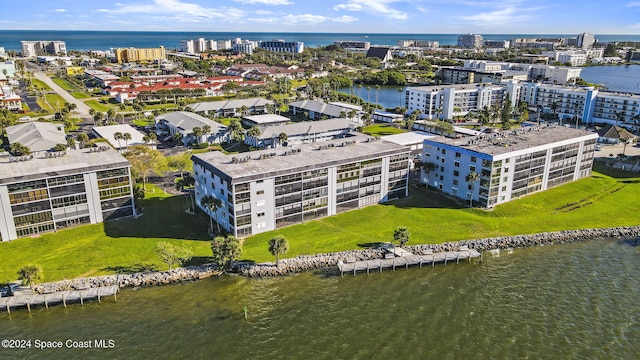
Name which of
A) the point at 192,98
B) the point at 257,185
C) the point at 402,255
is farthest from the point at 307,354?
the point at 192,98

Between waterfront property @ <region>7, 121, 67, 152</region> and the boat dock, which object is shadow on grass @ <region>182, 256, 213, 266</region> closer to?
the boat dock

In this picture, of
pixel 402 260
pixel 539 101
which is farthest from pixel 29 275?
pixel 539 101

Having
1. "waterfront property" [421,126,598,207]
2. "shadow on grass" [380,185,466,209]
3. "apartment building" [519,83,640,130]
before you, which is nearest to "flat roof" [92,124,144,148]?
"shadow on grass" [380,185,466,209]

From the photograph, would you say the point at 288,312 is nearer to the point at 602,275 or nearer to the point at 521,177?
the point at 602,275

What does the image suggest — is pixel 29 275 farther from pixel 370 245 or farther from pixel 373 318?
pixel 370 245

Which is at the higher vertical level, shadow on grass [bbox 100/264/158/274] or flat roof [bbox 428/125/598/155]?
flat roof [bbox 428/125/598/155]
